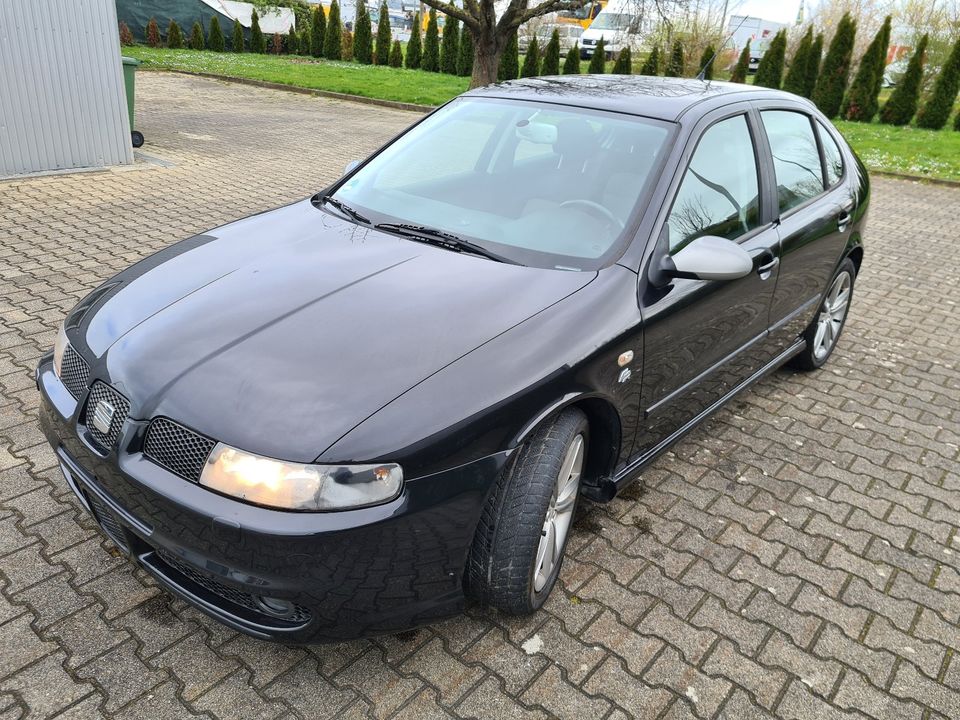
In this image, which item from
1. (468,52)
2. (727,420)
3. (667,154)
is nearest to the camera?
(667,154)

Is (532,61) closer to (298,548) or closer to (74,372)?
(74,372)

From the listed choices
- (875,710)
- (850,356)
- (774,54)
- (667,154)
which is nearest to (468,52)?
(774,54)

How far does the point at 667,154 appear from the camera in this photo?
3.05 metres

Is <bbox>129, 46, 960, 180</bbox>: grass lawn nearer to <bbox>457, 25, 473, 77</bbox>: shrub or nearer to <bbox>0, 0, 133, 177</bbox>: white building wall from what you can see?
<bbox>457, 25, 473, 77</bbox>: shrub

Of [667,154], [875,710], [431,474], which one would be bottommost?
[875,710]

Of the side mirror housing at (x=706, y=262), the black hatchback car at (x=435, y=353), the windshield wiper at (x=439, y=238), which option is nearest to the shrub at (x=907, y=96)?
the black hatchback car at (x=435, y=353)

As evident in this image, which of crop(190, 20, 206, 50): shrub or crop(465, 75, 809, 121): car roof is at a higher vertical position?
crop(465, 75, 809, 121): car roof

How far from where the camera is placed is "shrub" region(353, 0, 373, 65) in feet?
84.8

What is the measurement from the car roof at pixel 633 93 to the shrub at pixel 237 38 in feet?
89.2

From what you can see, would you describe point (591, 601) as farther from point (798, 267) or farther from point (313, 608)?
point (798, 267)

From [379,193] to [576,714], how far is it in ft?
7.56

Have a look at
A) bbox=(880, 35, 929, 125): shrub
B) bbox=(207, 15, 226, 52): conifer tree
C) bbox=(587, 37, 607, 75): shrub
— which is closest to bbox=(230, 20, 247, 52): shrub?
bbox=(207, 15, 226, 52): conifer tree

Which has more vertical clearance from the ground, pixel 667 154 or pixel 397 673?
pixel 667 154

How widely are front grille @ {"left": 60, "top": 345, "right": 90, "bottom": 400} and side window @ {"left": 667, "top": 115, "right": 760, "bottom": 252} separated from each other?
84.4 inches
